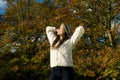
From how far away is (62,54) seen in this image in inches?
302

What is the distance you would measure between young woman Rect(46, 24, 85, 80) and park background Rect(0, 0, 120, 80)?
24.2m

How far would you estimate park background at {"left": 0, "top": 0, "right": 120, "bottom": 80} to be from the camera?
33.8m

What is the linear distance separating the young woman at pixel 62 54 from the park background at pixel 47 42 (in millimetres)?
24195

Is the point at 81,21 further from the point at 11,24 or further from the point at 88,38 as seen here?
the point at 11,24

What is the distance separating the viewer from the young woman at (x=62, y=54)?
24.8 feet

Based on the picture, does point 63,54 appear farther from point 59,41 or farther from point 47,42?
point 47,42

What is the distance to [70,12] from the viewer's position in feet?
118

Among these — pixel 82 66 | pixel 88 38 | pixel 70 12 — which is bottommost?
pixel 82 66

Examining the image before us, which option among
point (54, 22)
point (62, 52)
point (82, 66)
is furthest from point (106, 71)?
point (62, 52)

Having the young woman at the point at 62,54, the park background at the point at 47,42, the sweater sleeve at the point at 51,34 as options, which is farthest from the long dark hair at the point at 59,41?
the park background at the point at 47,42

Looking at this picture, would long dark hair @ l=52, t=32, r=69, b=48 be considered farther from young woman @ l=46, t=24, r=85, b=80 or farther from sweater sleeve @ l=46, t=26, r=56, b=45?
sweater sleeve @ l=46, t=26, r=56, b=45

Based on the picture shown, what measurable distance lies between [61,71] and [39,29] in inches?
1449

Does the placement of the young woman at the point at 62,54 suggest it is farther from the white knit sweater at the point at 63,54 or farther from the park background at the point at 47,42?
the park background at the point at 47,42

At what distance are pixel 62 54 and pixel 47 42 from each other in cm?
3343
